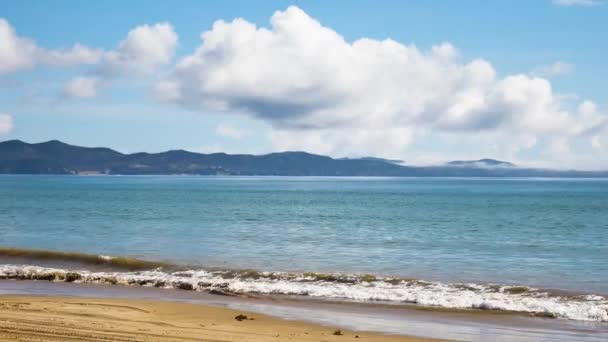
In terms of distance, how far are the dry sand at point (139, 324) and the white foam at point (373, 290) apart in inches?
213

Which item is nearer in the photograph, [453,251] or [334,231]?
[453,251]

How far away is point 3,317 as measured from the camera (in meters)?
17.0

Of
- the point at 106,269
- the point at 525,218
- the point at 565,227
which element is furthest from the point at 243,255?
the point at 525,218

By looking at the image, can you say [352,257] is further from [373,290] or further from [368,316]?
[368,316]

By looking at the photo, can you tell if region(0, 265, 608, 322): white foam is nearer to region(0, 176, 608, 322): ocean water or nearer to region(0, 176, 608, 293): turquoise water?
region(0, 176, 608, 322): ocean water

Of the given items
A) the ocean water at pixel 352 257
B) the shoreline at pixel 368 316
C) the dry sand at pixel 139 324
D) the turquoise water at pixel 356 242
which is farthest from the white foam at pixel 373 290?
the dry sand at pixel 139 324

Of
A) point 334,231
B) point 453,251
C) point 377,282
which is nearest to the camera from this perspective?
point 377,282

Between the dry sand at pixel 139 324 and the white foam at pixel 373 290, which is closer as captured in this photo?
the dry sand at pixel 139 324

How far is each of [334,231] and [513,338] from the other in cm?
3907

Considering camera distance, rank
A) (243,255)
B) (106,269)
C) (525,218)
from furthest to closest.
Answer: (525,218)
(243,255)
(106,269)

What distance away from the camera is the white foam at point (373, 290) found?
23297 mm

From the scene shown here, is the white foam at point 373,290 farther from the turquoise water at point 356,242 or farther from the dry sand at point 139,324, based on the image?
the dry sand at point 139,324

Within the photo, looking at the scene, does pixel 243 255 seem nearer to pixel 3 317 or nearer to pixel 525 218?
pixel 3 317

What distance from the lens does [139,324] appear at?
1730 centimetres
